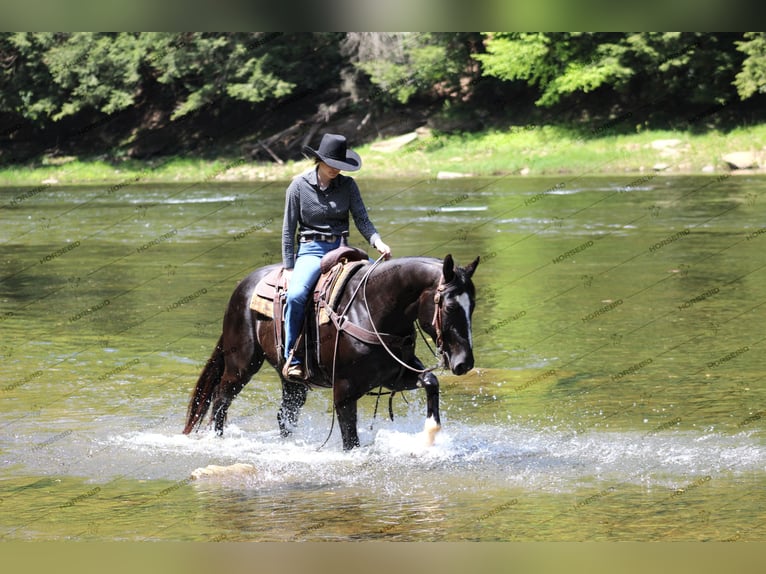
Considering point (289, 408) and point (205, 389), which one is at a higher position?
point (205, 389)

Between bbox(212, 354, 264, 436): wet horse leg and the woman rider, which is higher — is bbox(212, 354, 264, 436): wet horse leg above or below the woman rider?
below

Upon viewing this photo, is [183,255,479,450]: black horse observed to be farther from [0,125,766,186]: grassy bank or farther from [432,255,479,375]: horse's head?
[0,125,766,186]: grassy bank

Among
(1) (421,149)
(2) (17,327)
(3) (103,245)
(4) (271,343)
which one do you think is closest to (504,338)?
(4) (271,343)

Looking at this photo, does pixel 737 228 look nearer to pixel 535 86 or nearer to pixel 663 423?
pixel 663 423

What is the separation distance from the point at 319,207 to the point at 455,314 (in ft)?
6.07

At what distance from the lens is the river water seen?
27.6ft

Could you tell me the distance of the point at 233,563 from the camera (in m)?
5.20

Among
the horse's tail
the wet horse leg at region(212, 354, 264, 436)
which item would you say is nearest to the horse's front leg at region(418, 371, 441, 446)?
the wet horse leg at region(212, 354, 264, 436)

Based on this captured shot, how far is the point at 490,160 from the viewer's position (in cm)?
4575

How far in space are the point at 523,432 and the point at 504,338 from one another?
186 inches

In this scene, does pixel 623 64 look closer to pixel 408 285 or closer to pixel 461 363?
pixel 408 285

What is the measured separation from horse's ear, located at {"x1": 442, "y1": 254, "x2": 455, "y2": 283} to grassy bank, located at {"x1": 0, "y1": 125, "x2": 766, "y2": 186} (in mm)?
31021

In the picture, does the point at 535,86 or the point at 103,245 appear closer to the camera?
the point at 103,245

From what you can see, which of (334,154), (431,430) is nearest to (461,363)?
(431,430)
